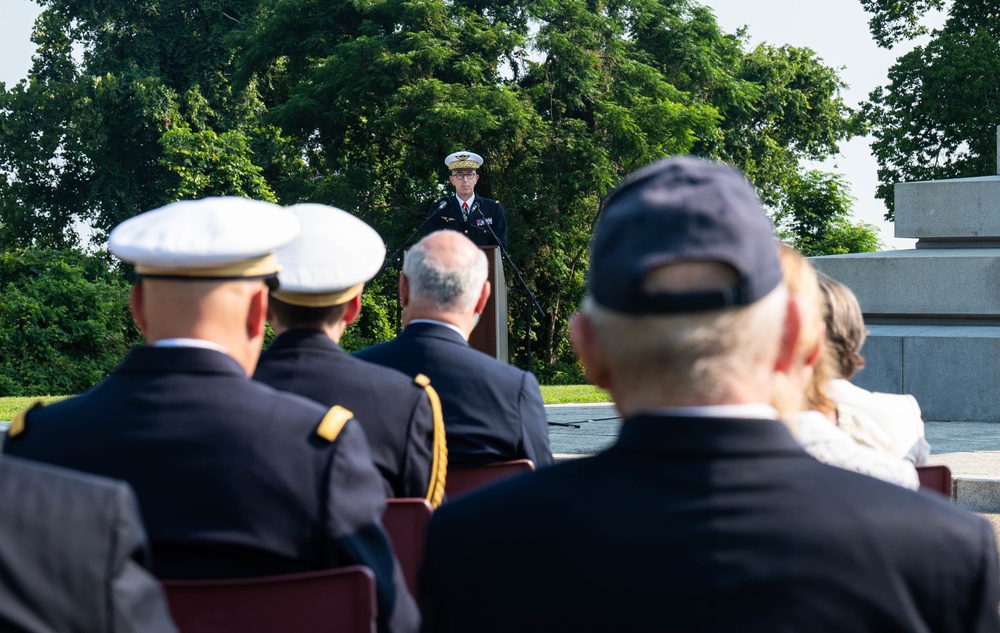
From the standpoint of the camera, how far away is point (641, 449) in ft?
4.90

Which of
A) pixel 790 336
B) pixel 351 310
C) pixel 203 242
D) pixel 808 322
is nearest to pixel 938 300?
→ pixel 351 310

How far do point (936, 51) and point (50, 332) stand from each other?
68.8 ft

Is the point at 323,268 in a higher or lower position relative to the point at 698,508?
higher

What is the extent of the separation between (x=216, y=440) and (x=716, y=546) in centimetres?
114

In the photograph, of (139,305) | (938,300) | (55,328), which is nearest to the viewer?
(139,305)

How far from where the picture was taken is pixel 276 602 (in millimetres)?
2213

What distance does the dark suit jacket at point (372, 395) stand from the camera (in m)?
3.24

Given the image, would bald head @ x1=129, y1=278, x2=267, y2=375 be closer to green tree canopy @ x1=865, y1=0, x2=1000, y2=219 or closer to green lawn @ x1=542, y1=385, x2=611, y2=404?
green lawn @ x1=542, y1=385, x2=611, y2=404

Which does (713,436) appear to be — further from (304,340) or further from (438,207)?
(438,207)

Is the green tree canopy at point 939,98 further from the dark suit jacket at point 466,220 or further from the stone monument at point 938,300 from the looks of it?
the dark suit jacket at point 466,220

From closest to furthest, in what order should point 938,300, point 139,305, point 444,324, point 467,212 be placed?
Result: 1. point 139,305
2. point 444,324
3. point 467,212
4. point 938,300

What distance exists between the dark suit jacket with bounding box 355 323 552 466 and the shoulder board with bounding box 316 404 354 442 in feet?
4.88

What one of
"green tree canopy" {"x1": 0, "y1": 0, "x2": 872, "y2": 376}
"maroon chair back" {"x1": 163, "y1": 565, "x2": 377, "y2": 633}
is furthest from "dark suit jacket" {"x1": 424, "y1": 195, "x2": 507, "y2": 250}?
"green tree canopy" {"x1": 0, "y1": 0, "x2": 872, "y2": 376}

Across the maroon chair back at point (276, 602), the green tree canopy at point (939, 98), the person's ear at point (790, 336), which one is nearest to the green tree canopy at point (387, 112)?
the green tree canopy at point (939, 98)
